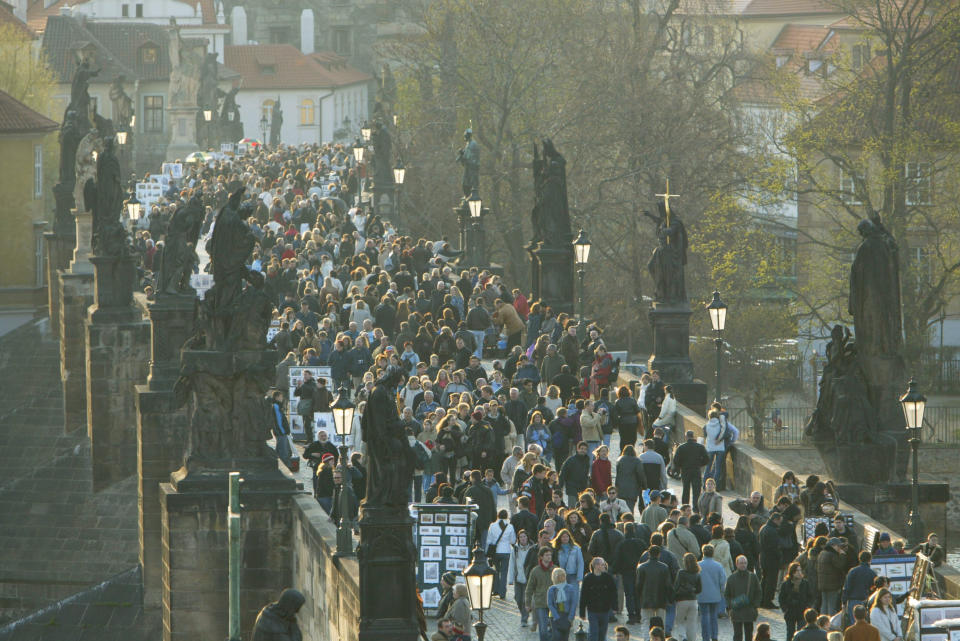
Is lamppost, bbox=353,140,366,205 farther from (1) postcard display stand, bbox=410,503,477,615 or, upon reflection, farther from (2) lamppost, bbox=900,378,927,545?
(1) postcard display stand, bbox=410,503,477,615

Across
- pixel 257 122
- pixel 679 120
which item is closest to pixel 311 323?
pixel 679 120

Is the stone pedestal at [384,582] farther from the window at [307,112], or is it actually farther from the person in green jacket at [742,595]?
the window at [307,112]

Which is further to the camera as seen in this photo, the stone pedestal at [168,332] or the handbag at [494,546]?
the stone pedestal at [168,332]

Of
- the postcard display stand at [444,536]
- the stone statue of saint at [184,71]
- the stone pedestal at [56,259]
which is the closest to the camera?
the postcard display stand at [444,536]

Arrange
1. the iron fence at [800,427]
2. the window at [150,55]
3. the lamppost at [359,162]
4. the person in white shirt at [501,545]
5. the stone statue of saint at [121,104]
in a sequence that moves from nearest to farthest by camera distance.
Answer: the person in white shirt at [501,545], the iron fence at [800,427], the lamppost at [359,162], the stone statue of saint at [121,104], the window at [150,55]

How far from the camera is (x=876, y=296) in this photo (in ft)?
74.3

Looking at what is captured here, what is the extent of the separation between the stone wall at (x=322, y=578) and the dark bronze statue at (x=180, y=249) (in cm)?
932

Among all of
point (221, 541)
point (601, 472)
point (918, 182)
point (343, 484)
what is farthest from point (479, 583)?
point (918, 182)

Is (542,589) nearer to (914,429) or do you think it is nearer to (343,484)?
(343,484)

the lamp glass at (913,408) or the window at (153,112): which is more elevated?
the window at (153,112)

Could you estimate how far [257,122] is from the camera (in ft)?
354

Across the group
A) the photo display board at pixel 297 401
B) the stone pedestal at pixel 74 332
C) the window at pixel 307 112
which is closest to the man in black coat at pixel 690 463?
the photo display board at pixel 297 401

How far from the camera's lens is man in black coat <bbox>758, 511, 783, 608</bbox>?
19.6m

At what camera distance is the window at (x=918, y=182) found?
4659cm
